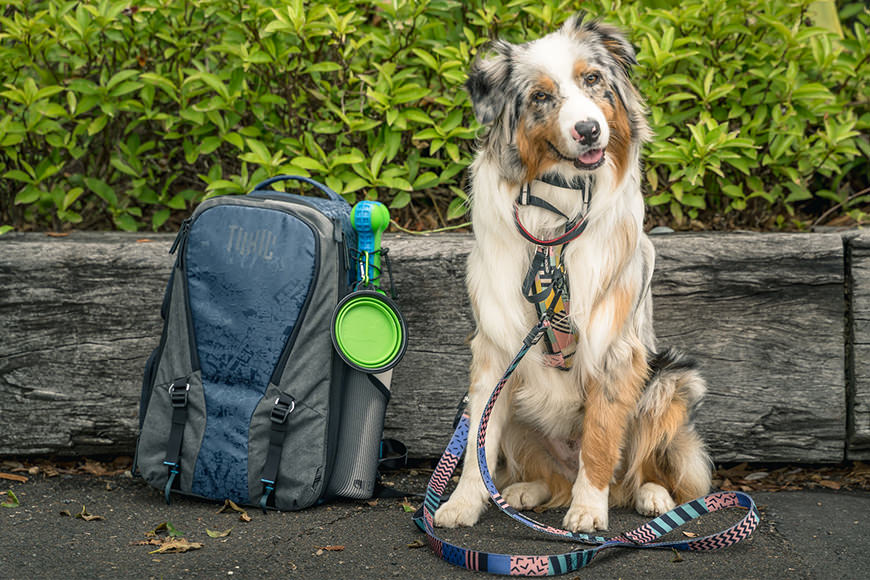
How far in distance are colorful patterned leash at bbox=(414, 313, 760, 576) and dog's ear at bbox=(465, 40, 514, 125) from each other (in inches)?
27.7

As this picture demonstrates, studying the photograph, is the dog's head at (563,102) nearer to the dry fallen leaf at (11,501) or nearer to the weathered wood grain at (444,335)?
the weathered wood grain at (444,335)

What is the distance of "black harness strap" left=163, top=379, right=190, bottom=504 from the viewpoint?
306 centimetres

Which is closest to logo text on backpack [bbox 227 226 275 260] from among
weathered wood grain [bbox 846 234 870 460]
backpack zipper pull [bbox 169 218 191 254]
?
backpack zipper pull [bbox 169 218 191 254]

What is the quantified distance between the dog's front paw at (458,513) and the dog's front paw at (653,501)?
0.57m

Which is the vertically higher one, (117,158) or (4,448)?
(117,158)

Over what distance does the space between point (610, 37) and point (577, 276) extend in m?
0.80

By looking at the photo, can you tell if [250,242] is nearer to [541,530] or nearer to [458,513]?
[458,513]

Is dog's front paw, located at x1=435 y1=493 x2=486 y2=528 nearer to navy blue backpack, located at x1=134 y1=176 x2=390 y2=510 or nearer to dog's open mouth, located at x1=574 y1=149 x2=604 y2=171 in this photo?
navy blue backpack, located at x1=134 y1=176 x2=390 y2=510

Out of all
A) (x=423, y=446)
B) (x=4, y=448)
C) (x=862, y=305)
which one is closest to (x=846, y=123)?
(x=862, y=305)

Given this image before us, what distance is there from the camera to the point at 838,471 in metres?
3.62

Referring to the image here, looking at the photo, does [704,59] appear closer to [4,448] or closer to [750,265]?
[750,265]

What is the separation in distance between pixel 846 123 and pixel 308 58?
2.49 m

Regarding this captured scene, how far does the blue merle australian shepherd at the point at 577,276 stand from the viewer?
2.75 metres

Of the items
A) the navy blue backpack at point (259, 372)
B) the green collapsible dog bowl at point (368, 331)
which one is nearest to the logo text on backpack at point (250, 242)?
the navy blue backpack at point (259, 372)
